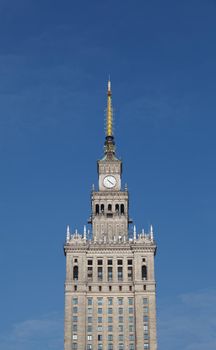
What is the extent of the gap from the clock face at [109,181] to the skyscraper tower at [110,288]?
9854mm

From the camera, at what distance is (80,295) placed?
169500 millimetres

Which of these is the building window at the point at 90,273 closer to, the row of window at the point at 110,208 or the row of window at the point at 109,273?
the row of window at the point at 109,273

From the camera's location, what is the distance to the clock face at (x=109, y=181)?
19277 centimetres

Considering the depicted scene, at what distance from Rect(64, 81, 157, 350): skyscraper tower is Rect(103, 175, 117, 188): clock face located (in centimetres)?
985

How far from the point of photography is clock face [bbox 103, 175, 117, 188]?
632ft

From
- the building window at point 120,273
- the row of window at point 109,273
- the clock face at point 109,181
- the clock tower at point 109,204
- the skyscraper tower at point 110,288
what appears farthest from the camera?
the clock face at point 109,181

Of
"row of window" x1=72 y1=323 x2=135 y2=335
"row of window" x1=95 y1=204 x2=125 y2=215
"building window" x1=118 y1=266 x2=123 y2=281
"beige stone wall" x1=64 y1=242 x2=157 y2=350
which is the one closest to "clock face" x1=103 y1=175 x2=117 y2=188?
"row of window" x1=95 y1=204 x2=125 y2=215

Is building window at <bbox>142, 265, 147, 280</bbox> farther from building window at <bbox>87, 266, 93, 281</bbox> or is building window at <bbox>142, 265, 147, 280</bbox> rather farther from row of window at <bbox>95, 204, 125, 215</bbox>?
row of window at <bbox>95, 204, 125, 215</bbox>

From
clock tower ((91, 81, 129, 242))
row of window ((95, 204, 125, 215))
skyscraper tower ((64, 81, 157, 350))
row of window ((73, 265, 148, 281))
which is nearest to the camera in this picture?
skyscraper tower ((64, 81, 157, 350))

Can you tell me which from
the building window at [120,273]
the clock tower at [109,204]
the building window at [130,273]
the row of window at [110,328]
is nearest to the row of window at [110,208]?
the clock tower at [109,204]

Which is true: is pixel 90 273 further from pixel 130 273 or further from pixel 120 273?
pixel 130 273

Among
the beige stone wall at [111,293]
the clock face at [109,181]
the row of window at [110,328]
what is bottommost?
the row of window at [110,328]

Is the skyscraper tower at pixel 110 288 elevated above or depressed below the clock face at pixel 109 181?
below

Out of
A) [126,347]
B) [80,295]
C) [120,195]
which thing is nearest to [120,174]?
[120,195]
